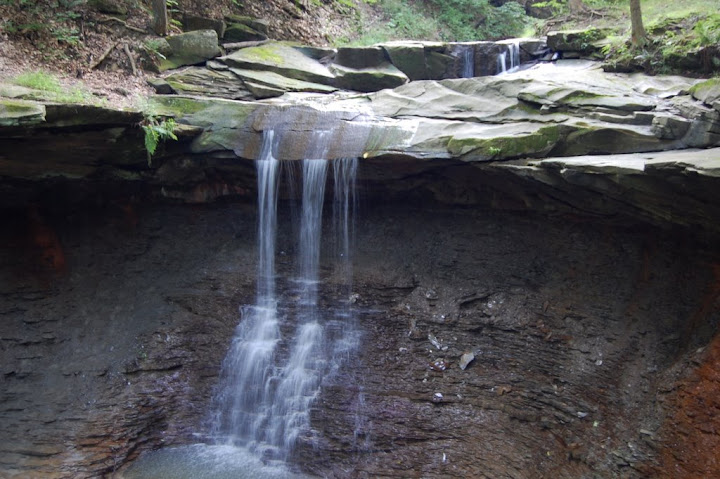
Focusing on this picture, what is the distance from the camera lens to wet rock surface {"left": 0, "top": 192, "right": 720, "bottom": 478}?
6.49 m

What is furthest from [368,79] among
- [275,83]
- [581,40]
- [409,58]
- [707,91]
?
[707,91]

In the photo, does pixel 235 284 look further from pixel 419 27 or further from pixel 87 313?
pixel 419 27

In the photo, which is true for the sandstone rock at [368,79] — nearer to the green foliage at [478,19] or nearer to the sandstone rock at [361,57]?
the sandstone rock at [361,57]

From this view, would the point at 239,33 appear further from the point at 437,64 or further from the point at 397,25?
the point at 397,25

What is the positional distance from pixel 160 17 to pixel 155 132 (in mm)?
3991

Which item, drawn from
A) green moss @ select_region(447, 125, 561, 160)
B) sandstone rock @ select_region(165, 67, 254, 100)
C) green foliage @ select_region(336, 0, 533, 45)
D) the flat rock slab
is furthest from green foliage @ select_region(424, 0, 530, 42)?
the flat rock slab

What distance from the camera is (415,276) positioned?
8484 mm

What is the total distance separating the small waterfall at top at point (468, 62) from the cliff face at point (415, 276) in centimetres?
232

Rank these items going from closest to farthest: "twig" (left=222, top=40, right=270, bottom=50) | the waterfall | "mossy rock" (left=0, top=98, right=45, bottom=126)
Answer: "mossy rock" (left=0, top=98, right=45, bottom=126) < the waterfall < "twig" (left=222, top=40, right=270, bottom=50)

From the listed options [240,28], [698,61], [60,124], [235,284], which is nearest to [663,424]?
[698,61]

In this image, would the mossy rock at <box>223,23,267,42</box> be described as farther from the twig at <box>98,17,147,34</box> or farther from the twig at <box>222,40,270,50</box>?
the twig at <box>98,17,147,34</box>

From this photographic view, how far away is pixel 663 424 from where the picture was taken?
5965 millimetres

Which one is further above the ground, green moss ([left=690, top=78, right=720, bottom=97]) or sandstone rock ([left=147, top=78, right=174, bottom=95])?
sandstone rock ([left=147, top=78, right=174, bottom=95])

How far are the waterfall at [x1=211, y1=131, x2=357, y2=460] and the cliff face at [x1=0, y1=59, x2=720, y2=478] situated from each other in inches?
9.2
